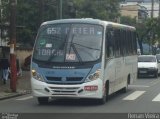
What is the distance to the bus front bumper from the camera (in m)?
17.8

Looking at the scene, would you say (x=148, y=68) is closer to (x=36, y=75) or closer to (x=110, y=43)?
(x=110, y=43)

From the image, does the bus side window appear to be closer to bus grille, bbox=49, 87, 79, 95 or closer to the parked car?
bus grille, bbox=49, 87, 79, 95

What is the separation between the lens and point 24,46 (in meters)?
46.3

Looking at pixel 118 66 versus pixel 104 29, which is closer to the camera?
pixel 104 29

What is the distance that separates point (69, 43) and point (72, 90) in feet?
5.37

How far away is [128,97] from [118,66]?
1.37 meters

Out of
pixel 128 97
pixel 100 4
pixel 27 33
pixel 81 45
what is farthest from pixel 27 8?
pixel 81 45

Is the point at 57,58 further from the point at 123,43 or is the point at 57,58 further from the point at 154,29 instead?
the point at 154,29

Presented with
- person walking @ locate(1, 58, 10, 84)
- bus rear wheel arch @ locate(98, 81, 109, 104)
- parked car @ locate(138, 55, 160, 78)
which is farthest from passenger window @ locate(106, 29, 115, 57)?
parked car @ locate(138, 55, 160, 78)

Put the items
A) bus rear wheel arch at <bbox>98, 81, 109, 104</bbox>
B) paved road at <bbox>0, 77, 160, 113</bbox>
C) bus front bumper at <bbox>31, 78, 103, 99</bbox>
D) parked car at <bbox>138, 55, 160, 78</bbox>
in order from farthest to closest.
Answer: parked car at <bbox>138, 55, 160, 78</bbox> → bus rear wheel arch at <bbox>98, 81, 109, 104</bbox> → bus front bumper at <bbox>31, 78, 103, 99</bbox> → paved road at <bbox>0, 77, 160, 113</bbox>

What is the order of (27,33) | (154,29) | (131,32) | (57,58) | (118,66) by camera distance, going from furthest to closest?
(154,29) → (27,33) → (131,32) → (118,66) → (57,58)

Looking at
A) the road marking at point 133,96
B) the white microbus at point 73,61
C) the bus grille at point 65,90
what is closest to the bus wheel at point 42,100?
the white microbus at point 73,61

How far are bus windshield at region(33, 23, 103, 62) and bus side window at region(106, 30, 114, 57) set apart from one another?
491mm

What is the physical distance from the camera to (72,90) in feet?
58.5
